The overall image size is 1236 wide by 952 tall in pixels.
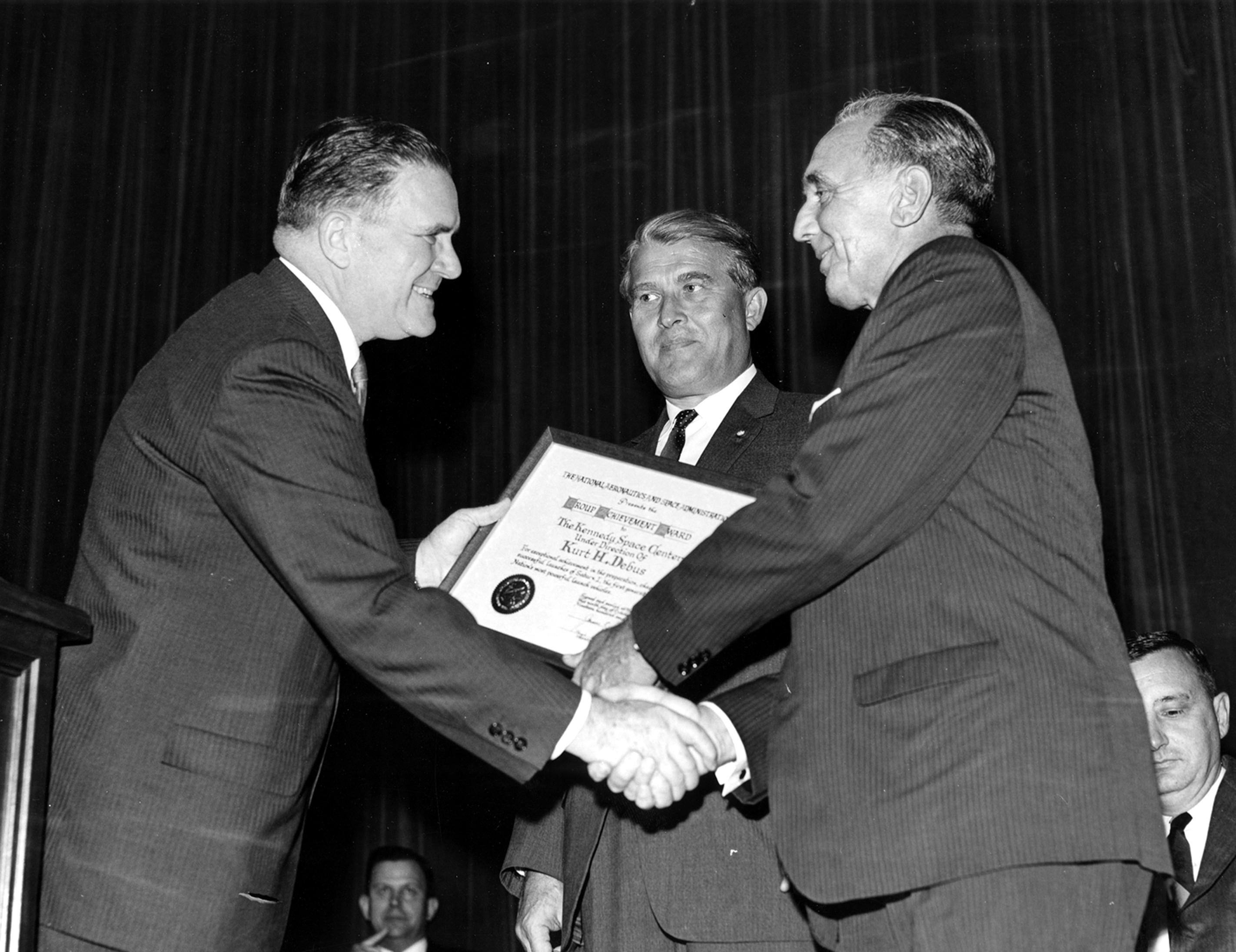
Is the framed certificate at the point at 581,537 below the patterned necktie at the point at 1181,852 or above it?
above

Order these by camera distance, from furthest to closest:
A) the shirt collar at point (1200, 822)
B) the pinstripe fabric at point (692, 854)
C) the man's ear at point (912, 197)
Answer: the shirt collar at point (1200, 822), the pinstripe fabric at point (692, 854), the man's ear at point (912, 197)

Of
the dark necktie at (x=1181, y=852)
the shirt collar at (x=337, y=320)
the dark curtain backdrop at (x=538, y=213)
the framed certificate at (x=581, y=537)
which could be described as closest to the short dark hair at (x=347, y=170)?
the shirt collar at (x=337, y=320)

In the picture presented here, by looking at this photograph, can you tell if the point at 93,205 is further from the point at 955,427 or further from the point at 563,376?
the point at 955,427

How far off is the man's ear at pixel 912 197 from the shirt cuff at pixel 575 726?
961mm

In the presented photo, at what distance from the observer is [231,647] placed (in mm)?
2189

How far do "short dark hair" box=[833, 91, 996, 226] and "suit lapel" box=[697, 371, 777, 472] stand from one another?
0.72 metres

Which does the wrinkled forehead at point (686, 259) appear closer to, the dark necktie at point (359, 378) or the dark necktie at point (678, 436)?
the dark necktie at point (678, 436)

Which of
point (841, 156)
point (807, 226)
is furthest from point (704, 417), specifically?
point (841, 156)

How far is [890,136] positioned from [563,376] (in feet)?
10.2

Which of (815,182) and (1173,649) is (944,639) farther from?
(1173,649)

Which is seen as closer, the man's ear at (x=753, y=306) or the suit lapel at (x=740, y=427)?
the suit lapel at (x=740, y=427)

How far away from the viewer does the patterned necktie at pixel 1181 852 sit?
3.45 metres

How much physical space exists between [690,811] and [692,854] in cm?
8

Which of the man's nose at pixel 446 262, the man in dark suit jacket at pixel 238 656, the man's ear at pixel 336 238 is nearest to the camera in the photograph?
the man in dark suit jacket at pixel 238 656
